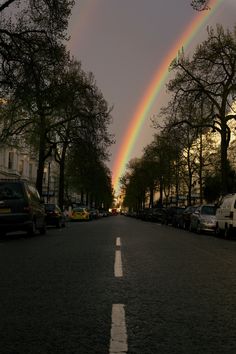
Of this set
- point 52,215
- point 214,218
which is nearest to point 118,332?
point 214,218

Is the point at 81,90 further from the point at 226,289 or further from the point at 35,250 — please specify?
the point at 226,289

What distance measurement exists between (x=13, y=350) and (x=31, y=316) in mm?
1350

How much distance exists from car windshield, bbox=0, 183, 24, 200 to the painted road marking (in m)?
13.7

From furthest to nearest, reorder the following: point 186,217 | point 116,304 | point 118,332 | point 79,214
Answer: point 79,214, point 186,217, point 116,304, point 118,332

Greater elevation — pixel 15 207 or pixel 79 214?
pixel 79 214

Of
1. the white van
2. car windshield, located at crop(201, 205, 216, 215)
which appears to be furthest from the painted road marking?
car windshield, located at crop(201, 205, 216, 215)

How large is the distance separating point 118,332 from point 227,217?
18.8 meters

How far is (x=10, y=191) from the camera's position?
19.8 m

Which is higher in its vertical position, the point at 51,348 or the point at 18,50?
the point at 18,50

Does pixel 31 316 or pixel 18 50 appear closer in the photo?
pixel 31 316

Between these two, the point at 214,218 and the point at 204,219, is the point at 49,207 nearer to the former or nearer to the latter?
the point at 204,219

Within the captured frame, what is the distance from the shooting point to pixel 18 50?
82.4ft

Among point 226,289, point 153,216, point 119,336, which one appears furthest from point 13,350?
point 153,216

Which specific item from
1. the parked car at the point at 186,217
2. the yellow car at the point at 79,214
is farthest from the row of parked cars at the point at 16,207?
the yellow car at the point at 79,214
